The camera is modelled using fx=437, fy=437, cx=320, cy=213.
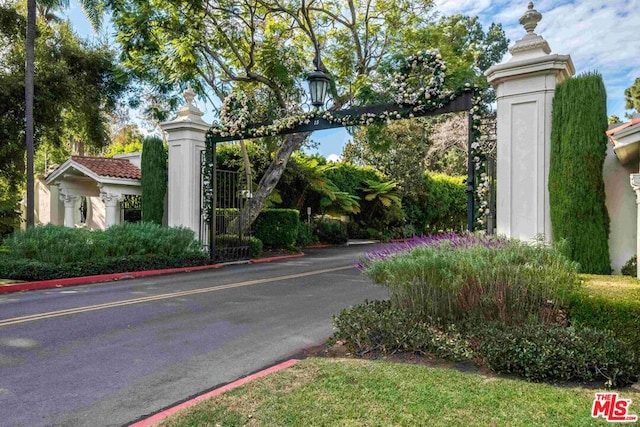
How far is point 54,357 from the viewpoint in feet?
15.6

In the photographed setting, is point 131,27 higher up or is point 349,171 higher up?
point 131,27

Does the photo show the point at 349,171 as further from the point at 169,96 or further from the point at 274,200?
the point at 169,96

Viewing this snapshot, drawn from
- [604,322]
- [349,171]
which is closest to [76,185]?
[349,171]

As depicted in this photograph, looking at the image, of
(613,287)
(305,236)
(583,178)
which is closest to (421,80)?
(583,178)

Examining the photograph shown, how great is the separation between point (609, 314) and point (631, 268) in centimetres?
247

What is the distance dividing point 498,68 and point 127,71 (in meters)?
11.6

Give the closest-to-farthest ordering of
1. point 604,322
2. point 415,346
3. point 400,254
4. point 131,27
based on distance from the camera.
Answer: point 604,322
point 415,346
point 400,254
point 131,27

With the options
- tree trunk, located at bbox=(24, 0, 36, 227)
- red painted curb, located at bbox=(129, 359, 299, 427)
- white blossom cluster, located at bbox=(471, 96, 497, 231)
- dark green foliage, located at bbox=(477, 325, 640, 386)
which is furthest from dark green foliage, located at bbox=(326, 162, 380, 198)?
dark green foliage, located at bbox=(477, 325, 640, 386)

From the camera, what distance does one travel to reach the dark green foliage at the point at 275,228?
57.1 ft

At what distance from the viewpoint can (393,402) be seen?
3264 millimetres

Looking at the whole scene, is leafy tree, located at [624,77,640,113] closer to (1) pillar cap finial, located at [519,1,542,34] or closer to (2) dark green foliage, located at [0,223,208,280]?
(1) pillar cap finial, located at [519,1,542,34]

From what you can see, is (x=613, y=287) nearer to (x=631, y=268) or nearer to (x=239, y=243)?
(x=631, y=268)

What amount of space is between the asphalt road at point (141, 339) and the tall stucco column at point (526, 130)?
3.05 meters

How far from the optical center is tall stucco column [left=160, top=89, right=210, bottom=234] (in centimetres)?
→ 1265
